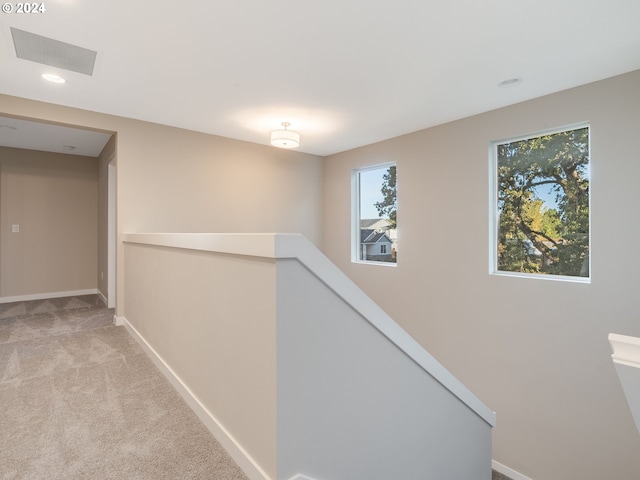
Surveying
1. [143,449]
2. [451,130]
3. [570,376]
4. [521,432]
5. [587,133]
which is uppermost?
[451,130]

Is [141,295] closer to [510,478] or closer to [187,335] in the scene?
[187,335]

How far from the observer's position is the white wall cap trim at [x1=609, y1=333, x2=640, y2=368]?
2.61 feet

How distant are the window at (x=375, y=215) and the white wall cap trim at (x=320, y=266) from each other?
2635 millimetres

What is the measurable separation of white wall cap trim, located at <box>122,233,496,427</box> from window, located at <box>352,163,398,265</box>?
8.64 ft

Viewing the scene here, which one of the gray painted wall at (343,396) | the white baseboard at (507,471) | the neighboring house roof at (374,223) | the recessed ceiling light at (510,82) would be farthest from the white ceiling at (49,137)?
the white baseboard at (507,471)

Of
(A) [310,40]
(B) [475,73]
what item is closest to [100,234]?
(A) [310,40]

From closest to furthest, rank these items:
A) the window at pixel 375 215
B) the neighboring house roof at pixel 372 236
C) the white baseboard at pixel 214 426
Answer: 1. the white baseboard at pixel 214 426
2. the window at pixel 375 215
3. the neighboring house roof at pixel 372 236

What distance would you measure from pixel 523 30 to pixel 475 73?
0.52 metres

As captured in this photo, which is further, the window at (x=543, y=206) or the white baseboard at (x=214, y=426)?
the window at (x=543, y=206)

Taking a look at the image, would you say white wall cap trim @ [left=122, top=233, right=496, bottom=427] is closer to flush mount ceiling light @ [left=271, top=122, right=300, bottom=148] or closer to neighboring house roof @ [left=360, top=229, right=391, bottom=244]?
flush mount ceiling light @ [left=271, top=122, right=300, bottom=148]

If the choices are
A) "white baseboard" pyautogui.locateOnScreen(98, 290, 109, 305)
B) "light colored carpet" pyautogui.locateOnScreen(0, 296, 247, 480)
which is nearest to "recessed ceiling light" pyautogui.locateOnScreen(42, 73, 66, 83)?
"light colored carpet" pyautogui.locateOnScreen(0, 296, 247, 480)

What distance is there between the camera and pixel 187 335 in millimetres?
1758

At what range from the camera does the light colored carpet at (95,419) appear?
4.39ft

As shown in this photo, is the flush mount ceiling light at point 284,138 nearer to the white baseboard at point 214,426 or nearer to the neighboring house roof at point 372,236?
the neighboring house roof at point 372,236
